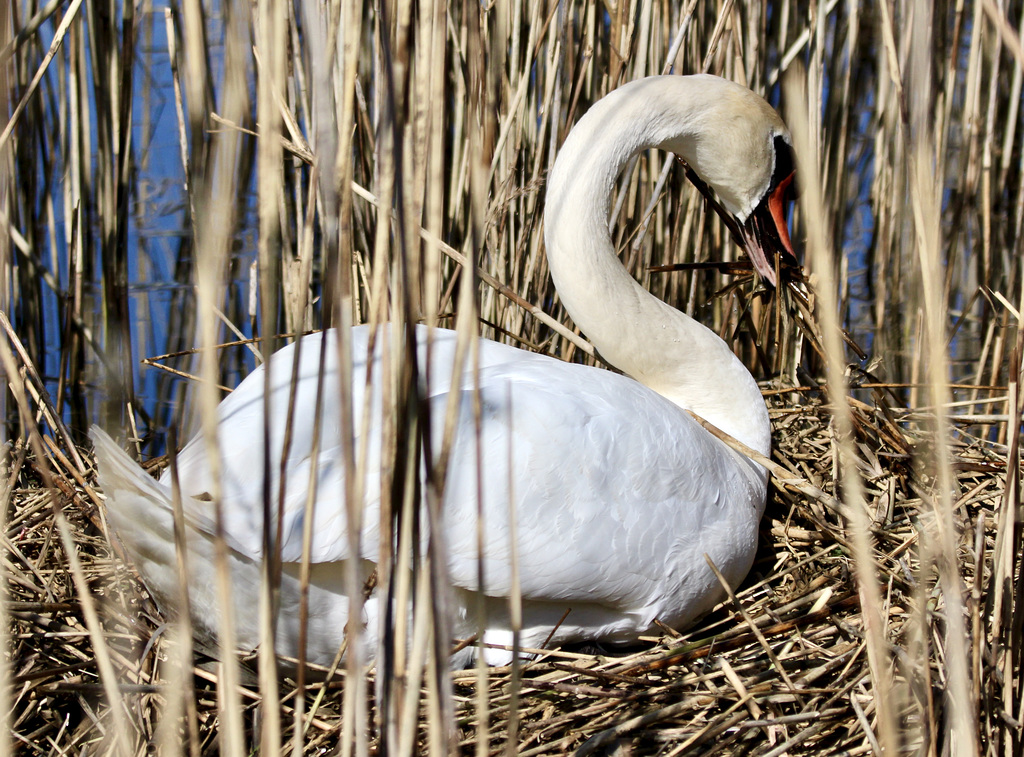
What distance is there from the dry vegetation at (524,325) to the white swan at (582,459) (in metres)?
0.13

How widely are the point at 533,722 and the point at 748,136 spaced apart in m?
1.52

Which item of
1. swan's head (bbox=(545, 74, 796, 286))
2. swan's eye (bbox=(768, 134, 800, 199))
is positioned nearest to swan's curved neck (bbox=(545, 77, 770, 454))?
swan's head (bbox=(545, 74, 796, 286))

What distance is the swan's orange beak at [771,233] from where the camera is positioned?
106 inches

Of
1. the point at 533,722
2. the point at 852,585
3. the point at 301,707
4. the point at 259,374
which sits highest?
the point at 259,374

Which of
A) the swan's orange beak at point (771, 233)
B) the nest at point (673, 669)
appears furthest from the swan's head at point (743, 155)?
the nest at point (673, 669)

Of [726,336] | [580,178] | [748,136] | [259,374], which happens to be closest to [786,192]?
[748,136]

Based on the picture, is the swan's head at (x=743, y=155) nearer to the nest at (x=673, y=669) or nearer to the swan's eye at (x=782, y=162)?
the swan's eye at (x=782, y=162)

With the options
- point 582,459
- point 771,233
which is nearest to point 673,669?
point 582,459

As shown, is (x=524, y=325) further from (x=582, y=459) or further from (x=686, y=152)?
(x=582, y=459)

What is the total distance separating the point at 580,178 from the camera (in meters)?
2.42

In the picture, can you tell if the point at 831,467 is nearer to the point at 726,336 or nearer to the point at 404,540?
the point at 726,336

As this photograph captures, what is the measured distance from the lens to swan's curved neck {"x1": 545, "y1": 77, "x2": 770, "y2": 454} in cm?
243

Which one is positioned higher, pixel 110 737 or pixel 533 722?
pixel 110 737

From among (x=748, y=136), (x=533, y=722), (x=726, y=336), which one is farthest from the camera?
(x=726, y=336)
